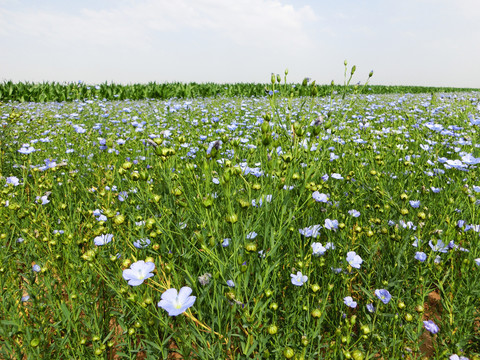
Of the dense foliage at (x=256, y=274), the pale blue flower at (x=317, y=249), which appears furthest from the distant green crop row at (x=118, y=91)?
the pale blue flower at (x=317, y=249)

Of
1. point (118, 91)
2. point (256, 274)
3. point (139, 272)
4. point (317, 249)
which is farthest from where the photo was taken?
point (118, 91)

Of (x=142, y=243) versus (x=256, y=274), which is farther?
(x=142, y=243)

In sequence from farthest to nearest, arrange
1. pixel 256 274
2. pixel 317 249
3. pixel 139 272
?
pixel 317 249, pixel 256 274, pixel 139 272

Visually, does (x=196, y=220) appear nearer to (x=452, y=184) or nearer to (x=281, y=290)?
(x=281, y=290)

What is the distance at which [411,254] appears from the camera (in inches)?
68.7

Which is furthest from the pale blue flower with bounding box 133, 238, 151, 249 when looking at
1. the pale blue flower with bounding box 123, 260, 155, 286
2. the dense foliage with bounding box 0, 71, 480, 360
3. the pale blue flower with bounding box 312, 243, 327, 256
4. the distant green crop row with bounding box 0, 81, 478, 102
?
the distant green crop row with bounding box 0, 81, 478, 102

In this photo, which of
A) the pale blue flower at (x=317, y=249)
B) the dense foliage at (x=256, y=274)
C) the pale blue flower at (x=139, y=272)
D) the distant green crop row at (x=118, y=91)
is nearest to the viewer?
the pale blue flower at (x=139, y=272)

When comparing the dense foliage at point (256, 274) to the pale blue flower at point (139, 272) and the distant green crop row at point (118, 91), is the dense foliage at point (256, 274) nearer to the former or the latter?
the pale blue flower at point (139, 272)

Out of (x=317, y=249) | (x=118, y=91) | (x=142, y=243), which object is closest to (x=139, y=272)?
(x=142, y=243)

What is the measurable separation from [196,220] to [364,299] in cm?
99

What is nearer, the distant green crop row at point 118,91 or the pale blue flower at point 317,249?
the pale blue flower at point 317,249

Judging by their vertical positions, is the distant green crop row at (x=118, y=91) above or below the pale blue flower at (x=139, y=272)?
above

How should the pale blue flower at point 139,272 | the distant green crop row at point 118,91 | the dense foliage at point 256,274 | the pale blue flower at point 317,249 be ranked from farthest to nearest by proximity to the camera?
the distant green crop row at point 118,91 < the pale blue flower at point 317,249 < the dense foliage at point 256,274 < the pale blue flower at point 139,272

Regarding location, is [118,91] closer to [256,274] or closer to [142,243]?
[142,243]
